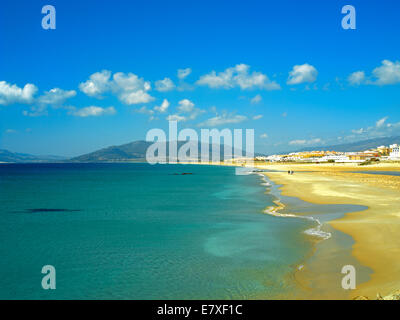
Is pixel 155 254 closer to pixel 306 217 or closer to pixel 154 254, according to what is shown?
pixel 154 254

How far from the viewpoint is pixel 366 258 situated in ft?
37.9

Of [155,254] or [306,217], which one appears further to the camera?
[306,217]

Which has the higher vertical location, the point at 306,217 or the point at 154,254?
the point at 306,217

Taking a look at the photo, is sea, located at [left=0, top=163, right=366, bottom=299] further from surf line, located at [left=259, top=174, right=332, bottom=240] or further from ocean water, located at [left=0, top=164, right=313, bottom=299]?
surf line, located at [left=259, top=174, right=332, bottom=240]

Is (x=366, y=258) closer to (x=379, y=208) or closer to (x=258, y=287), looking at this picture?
(x=258, y=287)

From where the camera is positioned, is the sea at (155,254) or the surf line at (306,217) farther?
the surf line at (306,217)

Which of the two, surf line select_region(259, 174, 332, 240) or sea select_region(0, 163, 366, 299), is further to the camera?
surf line select_region(259, 174, 332, 240)

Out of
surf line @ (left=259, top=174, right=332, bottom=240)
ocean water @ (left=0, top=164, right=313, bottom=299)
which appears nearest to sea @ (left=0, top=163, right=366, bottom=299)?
ocean water @ (left=0, top=164, right=313, bottom=299)

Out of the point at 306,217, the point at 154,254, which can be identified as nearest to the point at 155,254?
the point at 154,254

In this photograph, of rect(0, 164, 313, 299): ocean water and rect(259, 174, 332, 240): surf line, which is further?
rect(259, 174, 332, 240): surf line

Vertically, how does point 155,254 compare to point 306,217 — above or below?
below

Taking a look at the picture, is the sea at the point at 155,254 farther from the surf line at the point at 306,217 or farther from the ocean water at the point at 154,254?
the surf line at the point at 306,217

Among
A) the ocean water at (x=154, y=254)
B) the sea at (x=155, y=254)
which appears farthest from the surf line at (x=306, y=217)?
the ocean water at (x=154, y=254)
